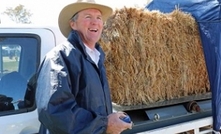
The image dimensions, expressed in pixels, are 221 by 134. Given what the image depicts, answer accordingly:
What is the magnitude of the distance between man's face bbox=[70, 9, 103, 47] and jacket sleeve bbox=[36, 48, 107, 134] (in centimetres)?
27

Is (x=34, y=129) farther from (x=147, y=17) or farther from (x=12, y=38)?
(x=147, y=17)

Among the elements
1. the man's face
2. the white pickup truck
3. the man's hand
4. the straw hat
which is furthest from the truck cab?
the man's hand

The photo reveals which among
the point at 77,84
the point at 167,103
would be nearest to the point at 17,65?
the point at 77,84

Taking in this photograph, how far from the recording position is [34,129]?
2.08 meters

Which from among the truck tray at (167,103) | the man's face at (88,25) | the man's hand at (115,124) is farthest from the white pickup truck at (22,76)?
the man's hand at (115,124)

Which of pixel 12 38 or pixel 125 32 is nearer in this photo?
pixel 12 38

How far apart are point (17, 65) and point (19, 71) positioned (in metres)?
0.05

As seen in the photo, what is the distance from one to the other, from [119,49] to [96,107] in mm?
964

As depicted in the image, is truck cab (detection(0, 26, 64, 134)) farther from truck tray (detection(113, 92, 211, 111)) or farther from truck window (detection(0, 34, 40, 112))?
truck tray (detection(113, 92, 211, 111))

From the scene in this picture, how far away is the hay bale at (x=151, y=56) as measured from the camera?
256 cm

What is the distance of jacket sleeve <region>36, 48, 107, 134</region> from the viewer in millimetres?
1476

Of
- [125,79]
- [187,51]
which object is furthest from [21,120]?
[187,51]

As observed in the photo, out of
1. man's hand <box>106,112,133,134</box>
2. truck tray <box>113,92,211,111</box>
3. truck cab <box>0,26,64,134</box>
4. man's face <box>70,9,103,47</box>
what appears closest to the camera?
man's hand <box>106,112,133,134</box>

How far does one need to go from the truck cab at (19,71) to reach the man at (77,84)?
21 centimetres
